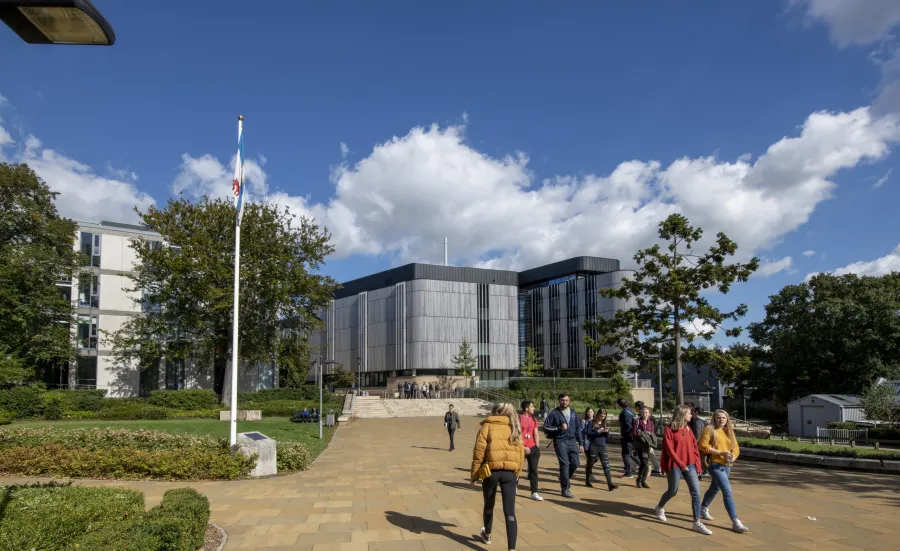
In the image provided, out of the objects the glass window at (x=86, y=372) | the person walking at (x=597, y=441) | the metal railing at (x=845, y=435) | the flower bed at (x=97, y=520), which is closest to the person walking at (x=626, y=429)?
the person walking at (x=597, y=441)

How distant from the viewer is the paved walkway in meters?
7.55

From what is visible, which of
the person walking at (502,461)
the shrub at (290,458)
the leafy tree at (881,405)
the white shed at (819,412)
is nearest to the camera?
the person walking at (502,461)

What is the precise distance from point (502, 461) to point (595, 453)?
18.5ft

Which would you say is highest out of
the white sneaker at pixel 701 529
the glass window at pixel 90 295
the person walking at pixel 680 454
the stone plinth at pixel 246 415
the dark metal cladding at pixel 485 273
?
the dark metal cladding at pixel 485 273

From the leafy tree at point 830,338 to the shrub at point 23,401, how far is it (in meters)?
50.2

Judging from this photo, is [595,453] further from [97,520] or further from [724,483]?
[97,520]

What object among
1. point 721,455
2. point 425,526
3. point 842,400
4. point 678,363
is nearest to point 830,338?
point 842,400

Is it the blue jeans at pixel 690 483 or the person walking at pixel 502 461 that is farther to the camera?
the blue jeans at pixel 690 483

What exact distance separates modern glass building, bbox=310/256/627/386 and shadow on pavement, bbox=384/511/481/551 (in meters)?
62.1

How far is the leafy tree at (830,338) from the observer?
45.2 meters

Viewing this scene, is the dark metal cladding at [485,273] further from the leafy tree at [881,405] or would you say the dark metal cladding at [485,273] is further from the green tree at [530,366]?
the leafy tree at [881,405]

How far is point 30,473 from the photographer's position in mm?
12875

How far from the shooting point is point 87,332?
1743 inches

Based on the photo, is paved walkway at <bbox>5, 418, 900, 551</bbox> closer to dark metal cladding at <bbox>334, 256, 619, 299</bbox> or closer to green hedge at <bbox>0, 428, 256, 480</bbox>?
green hedge at <bbox>0, 428, 256, 480</bbox>
